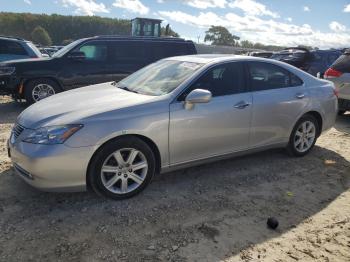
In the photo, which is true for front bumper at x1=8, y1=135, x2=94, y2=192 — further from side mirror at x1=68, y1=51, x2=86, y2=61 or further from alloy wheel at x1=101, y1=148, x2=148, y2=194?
side mirror at x1=68, y1=51, x2=86, y2=61

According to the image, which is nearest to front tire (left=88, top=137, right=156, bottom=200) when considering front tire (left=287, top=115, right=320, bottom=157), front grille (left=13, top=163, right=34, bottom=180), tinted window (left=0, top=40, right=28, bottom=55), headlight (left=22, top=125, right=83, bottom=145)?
headlight (left=22, top=125, right=83, bottom=145)

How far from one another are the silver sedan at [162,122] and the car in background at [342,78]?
8.63ft

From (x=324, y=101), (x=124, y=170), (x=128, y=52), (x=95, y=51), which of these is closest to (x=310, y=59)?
(x=128, y=52)

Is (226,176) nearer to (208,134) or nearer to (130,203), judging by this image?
(208,134)

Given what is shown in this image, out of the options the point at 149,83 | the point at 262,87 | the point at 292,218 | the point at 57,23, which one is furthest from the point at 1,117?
the point at 57,23

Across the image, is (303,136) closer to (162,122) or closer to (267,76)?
(267,76)

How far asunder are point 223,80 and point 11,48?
826cm

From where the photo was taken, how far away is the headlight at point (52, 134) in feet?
11.7

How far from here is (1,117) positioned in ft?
26.3

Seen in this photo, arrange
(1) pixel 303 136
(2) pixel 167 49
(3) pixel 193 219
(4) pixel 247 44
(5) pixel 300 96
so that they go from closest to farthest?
(3) pixel 193 219 < (5) pixel 300 96 < (1) pixel 303 136 < (2) pixel 167 49 < (4) pixel 247 44

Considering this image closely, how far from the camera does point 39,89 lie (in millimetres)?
8695

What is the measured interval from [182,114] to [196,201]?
39.2 inches

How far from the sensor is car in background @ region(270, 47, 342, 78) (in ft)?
42.1

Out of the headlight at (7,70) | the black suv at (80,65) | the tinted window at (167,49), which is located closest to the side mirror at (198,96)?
the black suv at (80,65)
